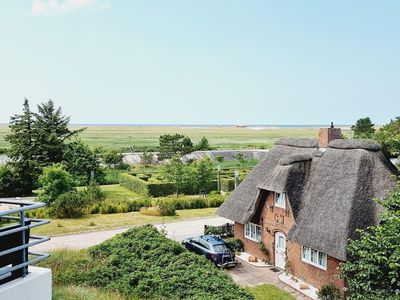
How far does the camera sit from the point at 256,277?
2103 cm

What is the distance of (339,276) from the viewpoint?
16.8 m

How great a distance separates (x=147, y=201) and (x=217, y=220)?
7353 millimetres

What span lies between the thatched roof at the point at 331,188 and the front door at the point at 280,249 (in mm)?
1710

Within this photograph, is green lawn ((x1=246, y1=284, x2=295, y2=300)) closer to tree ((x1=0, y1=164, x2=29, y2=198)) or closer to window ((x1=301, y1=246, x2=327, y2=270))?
window ((x1=301, y1=246, x2=327, y2=270))

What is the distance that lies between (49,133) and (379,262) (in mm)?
43540

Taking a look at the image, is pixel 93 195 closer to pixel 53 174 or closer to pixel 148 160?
pixel 53 174

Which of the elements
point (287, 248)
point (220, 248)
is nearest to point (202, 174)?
point (220, 248)

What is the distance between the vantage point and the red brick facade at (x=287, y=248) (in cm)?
1852

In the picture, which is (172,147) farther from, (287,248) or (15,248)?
(15,248)

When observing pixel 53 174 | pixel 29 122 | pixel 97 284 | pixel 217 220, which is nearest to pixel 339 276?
pixel 97 284

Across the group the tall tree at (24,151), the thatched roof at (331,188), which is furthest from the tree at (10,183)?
the thatched roof at (331,188)

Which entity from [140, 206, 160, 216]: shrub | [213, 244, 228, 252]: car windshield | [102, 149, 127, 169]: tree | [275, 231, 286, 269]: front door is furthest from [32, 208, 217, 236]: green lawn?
[102, 149, 127, 169]: tree

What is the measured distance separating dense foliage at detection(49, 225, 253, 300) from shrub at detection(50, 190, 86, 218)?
57.1ft

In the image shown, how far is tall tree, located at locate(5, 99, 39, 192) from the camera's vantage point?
44.8 metres
